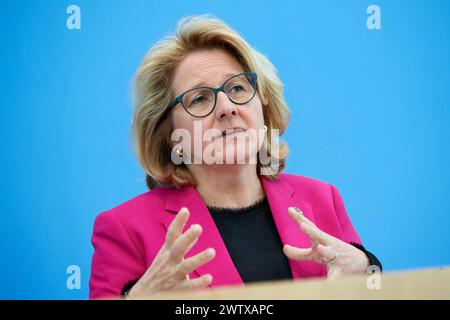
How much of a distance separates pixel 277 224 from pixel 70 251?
97 cm

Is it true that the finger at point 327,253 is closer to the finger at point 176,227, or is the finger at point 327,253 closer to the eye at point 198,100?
the finger at point 176,227

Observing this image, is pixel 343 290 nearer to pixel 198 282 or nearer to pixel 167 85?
pixel 198 282

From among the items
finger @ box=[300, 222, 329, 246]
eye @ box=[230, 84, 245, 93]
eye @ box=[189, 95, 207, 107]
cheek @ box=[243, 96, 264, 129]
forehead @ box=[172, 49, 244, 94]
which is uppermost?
forehead @ box=[172, 49, 244, 94]

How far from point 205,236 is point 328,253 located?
1.20ft

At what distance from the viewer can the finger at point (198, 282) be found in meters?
0.90

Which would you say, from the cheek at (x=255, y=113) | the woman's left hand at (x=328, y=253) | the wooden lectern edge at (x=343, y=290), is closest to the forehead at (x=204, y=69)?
the cheek at (x=255, y=113)

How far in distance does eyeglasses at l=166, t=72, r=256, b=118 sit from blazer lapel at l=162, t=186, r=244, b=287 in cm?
25

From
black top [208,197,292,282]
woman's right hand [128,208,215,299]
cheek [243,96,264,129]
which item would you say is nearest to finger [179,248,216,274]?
woman's right hand [128,208,215,299]

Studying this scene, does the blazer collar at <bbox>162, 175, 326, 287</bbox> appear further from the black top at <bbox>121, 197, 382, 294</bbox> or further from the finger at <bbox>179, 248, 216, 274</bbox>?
the finger at <bbox>179, 248, 216, 274</bbox>

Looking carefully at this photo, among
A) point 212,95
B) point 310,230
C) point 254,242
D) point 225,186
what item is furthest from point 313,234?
point 212,95

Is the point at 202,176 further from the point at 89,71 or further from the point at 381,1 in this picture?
the point at 381,1

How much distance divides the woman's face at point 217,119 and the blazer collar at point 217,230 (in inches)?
5.0

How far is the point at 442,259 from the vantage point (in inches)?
88.5

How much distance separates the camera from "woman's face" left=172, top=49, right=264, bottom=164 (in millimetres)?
1345
